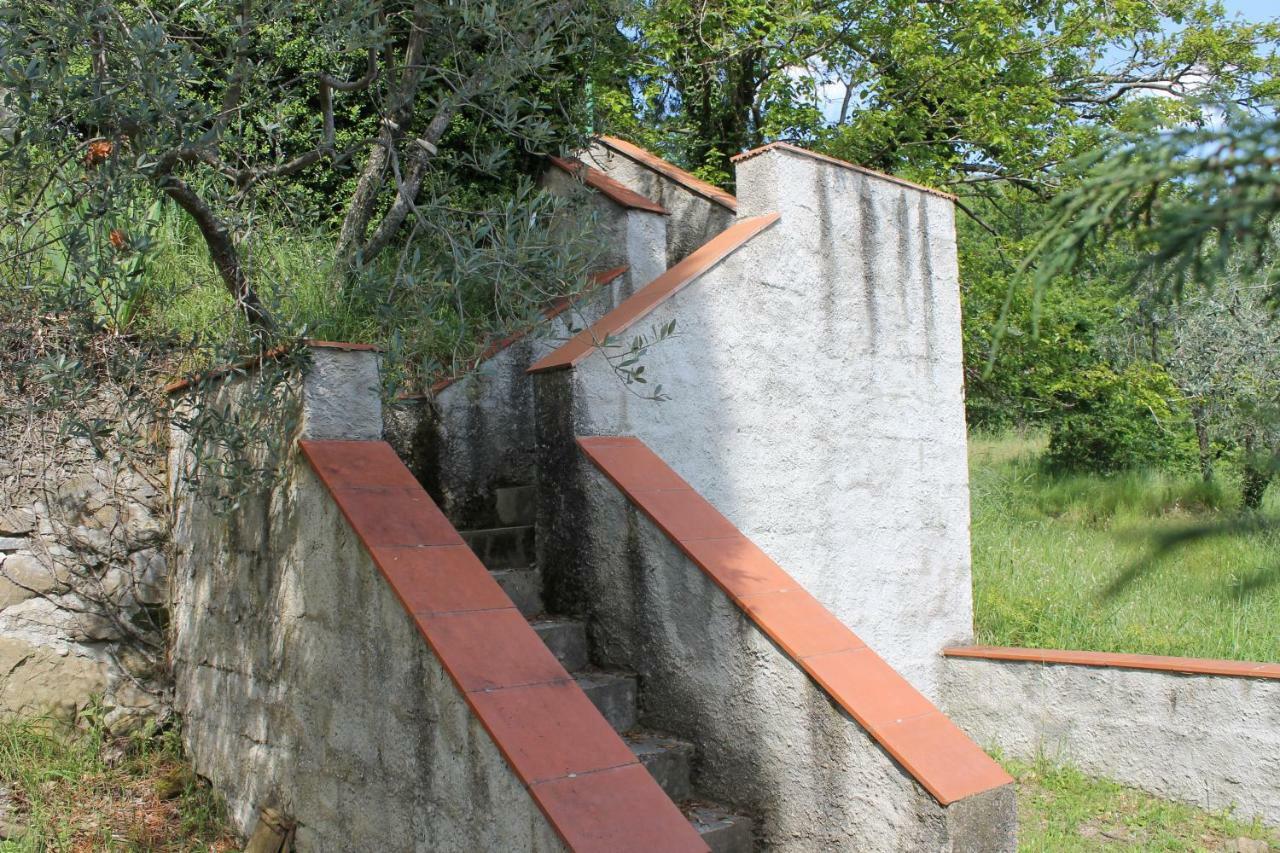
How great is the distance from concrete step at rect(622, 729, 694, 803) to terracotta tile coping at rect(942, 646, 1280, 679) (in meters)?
2.59

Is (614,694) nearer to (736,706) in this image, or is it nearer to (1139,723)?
(736,706)

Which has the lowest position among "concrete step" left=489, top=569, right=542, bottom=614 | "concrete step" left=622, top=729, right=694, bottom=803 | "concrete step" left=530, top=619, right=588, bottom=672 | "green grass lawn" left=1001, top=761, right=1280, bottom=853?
"green grass lawn" left=1001, top=761, right=1280, bottom=853

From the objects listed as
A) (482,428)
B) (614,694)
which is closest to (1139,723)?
(614,694)

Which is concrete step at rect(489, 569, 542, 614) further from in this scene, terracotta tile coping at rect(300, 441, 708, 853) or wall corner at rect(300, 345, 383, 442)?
wall corner at rect(300, 345, 383, 442)

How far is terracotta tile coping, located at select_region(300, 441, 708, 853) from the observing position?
3.15 meters

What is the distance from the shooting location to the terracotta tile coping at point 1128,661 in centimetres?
511

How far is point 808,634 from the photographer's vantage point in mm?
3916

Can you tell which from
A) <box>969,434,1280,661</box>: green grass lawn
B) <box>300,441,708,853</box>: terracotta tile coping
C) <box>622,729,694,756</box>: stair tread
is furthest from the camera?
<box>969,434,1280,661</box>: green grass lawn

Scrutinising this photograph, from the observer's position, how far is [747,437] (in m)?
5.43

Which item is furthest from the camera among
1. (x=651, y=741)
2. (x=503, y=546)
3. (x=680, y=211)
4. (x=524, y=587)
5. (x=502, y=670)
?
(x=680, y=211)

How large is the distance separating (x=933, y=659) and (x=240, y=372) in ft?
13.6

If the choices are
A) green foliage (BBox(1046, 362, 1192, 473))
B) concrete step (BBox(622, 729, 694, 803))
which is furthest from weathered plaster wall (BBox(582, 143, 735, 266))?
green foliage (BBox(1046, 362, 1192, 473))

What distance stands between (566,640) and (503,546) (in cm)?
91

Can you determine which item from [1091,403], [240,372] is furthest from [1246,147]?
[1091,403]
